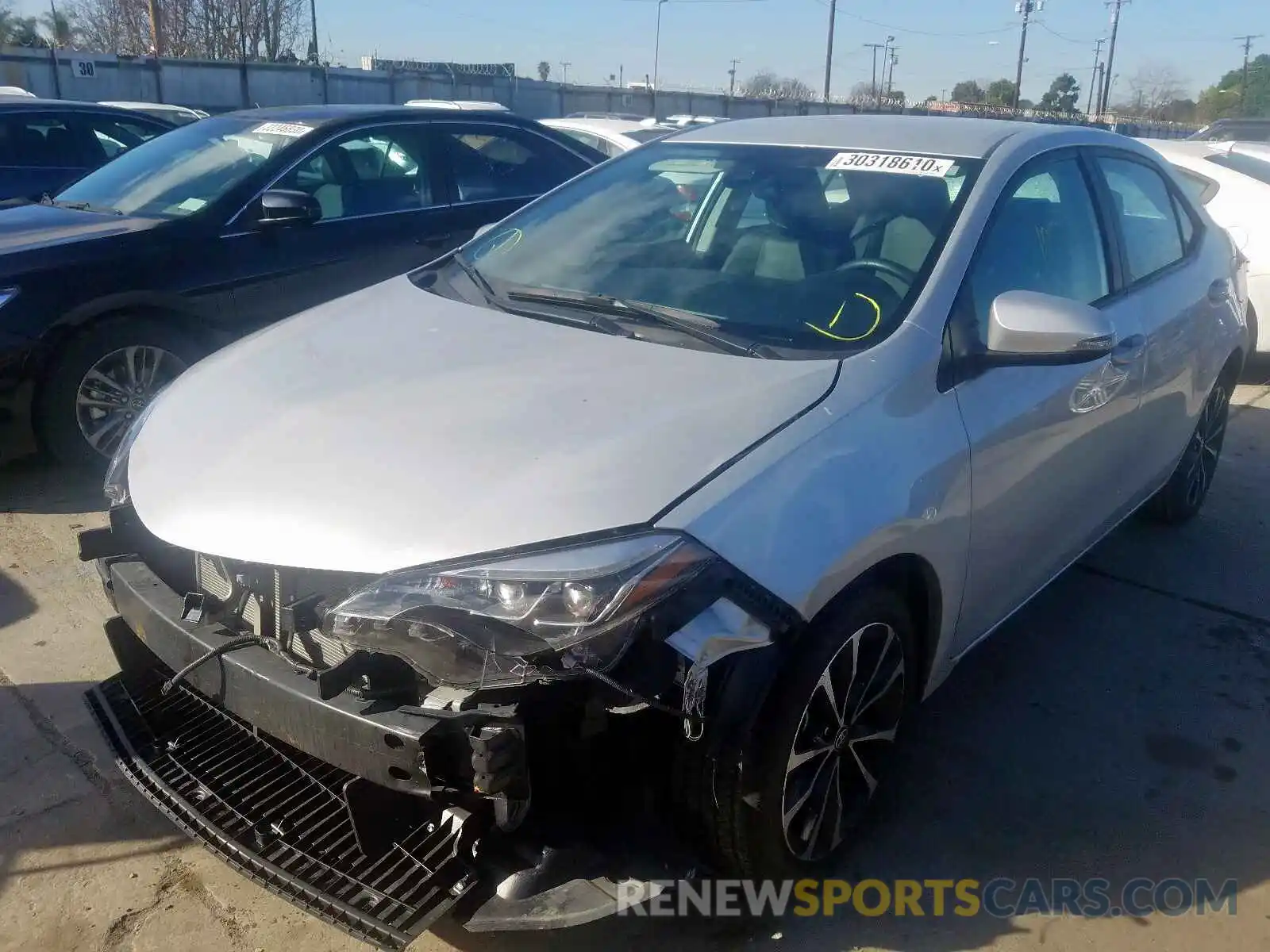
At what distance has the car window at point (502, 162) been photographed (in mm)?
5961

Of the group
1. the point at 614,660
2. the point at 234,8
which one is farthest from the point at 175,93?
the point at 614,660

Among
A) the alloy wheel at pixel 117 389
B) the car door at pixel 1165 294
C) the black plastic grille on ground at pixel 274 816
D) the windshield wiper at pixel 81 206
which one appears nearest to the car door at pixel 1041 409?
the car door at pixel 1165 294

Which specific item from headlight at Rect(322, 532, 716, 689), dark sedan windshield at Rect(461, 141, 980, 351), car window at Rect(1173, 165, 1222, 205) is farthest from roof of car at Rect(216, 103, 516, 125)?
car window at Rect(1173, 165, 1222, 205)

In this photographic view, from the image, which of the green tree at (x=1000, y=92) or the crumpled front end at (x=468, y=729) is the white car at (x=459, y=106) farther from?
the green tree at (x=1000, y=92)

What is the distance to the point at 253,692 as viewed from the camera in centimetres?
213

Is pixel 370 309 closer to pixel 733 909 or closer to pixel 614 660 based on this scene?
pixel 614 660

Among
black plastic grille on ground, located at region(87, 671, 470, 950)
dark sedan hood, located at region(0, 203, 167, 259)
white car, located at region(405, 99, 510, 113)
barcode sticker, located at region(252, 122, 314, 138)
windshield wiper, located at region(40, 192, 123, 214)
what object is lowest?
black plastic grille on ground, located at region(87, 671, 470, 950)

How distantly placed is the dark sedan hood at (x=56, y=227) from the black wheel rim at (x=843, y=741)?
4.04 m

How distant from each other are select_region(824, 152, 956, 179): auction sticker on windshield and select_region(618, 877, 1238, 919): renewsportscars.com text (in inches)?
74.0

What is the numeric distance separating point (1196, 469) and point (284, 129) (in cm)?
464

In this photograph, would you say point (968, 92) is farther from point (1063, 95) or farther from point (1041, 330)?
point (1041, 330)

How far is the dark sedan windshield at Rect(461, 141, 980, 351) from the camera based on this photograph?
2.74 m

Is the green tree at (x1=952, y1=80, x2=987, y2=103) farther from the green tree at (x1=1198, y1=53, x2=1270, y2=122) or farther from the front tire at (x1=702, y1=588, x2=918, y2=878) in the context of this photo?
the front tire at (x1=702, y1=588, x2=918, y2=878)

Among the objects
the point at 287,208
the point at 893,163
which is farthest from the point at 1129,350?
the point at 287,208
